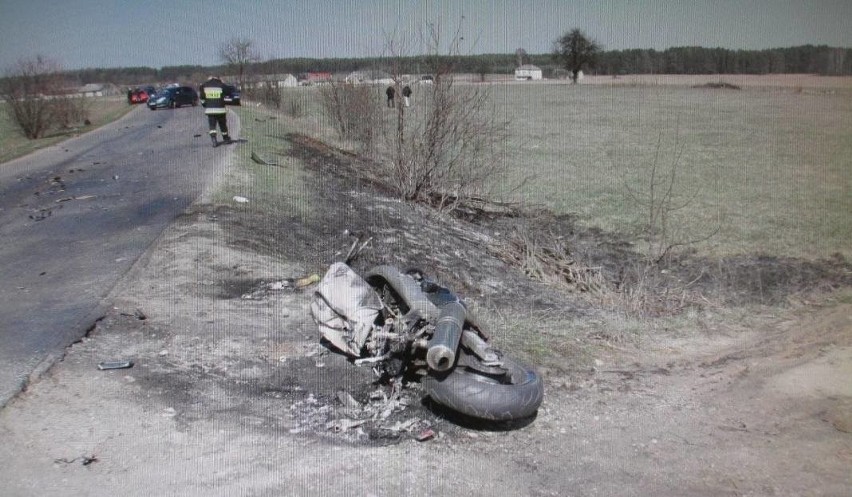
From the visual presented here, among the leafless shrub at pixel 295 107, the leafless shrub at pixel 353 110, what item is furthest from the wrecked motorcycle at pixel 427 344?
the leafless shrub at pixel 295 107

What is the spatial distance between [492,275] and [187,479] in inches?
215

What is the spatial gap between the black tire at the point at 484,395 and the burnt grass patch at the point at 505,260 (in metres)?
2.71

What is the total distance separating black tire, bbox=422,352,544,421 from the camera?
4254 millimetres

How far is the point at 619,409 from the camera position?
4863mm

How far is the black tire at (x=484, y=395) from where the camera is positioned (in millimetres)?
4254

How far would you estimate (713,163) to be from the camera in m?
19.0

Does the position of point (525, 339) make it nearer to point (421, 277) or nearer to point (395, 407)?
point (421, 277)

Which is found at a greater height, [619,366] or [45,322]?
[45,322]

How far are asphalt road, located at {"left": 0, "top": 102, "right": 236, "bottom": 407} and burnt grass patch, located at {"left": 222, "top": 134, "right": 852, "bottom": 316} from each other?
49.1 inches

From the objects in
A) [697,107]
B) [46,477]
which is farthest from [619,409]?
[697,107]

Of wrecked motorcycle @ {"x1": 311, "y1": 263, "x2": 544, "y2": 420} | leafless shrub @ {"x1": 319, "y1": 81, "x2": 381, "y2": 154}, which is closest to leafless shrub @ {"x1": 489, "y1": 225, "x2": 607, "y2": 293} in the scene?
wrecked motorcycle @ {"x1": 311, "y1": 263, "x2": 544, "y2": 420}

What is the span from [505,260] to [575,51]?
70.5 meters

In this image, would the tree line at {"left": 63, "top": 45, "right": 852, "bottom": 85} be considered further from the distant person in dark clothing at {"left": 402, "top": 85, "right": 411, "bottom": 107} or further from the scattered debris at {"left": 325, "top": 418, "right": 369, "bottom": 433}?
the scattered debris at {"left": 325, "top": 418, "right": 369, "bottom": 433}

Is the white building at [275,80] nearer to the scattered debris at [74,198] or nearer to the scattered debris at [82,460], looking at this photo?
the scattered debris at [74,198]
